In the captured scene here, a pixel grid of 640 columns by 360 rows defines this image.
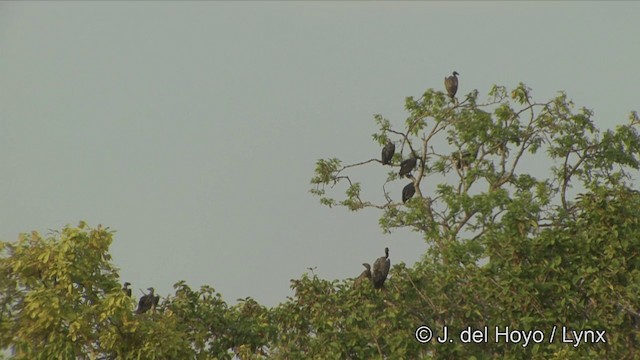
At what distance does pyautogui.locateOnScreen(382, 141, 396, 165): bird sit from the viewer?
1093 inches

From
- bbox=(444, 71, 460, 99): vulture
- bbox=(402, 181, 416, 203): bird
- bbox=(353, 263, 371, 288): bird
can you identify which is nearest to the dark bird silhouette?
bbox=(402, 181, 416, 203): bird

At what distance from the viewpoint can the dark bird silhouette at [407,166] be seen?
28.1 metres

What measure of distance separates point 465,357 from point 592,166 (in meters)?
12.3

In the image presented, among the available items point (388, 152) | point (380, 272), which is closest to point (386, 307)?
point (380, 272)

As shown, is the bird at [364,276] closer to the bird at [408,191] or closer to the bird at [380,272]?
the bird at [380,272]

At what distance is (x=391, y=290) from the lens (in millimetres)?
18312

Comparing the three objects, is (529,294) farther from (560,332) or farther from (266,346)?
(266,346)

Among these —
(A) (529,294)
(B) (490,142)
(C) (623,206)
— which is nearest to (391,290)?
(A) (529,294)

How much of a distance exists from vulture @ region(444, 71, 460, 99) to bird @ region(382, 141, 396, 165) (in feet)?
6.72

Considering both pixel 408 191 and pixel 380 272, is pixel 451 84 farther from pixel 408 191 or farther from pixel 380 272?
pixel 380 272

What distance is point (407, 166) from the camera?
2812 cm

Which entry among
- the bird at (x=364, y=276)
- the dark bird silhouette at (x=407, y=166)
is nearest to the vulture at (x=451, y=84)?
the dark bird silhouette at (x=407, y=166)

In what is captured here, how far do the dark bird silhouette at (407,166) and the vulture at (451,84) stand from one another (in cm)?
198

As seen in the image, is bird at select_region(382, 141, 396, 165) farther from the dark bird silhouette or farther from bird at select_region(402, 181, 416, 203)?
bird at select_region(402, 181, 416, 203)
